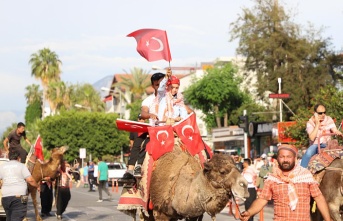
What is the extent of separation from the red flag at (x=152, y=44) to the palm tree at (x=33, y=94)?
408ft

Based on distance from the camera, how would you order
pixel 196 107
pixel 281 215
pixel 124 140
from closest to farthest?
pixel 281 215, pixel 196 107, pixel 124 140

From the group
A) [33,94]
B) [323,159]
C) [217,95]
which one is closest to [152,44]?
[323,159]

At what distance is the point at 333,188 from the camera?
14.3m

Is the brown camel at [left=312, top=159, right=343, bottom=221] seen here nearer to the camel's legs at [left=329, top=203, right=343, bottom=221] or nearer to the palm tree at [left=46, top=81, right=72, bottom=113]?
the camel's legs at [left=329, top=203, right=343, bottom=221]

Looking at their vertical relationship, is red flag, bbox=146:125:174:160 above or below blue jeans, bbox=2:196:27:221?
above

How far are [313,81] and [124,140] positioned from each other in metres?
40.4

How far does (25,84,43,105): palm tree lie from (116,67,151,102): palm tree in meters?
29.9

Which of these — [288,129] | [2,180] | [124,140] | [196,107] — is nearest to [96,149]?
[124,140]

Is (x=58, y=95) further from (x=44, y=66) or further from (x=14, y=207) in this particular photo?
(x=14, y=207)

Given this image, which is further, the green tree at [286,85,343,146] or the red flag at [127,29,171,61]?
the green tree at [286,85,343,146]

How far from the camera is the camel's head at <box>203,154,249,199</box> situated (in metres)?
9.96

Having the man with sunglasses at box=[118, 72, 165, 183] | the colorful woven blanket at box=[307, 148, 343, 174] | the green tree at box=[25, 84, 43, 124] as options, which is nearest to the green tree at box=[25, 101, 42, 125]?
the green tree at box=[25, 84, 43, 124]

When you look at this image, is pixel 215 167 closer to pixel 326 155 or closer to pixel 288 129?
pixel 326 155

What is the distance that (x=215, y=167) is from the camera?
10.5m
